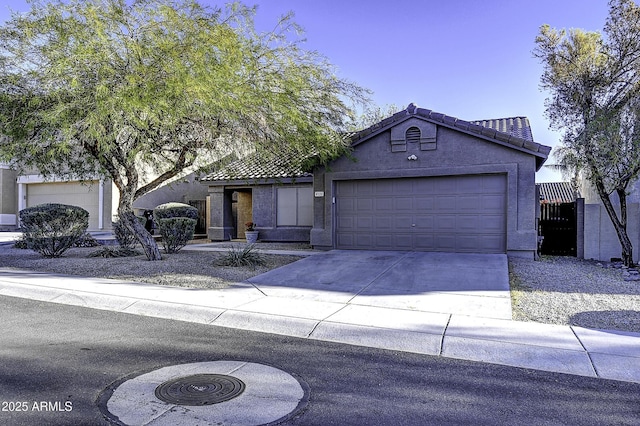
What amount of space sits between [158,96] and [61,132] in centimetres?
227

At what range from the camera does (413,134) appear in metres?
13.7

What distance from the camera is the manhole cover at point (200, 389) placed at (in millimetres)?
3758

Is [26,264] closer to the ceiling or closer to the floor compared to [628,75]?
closer to the floor

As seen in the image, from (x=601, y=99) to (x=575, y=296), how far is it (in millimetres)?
7733

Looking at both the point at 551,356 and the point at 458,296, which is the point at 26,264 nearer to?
the point at 458,296

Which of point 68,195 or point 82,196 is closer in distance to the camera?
point 82,196

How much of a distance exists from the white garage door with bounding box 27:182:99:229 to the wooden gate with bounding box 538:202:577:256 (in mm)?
22117

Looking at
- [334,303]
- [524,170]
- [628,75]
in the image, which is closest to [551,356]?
[334,303]

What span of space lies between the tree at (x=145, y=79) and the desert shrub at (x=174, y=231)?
2.40m

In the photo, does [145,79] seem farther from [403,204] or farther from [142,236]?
[403,204]

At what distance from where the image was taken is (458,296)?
780 cm

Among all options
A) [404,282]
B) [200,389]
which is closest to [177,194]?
[404,282]

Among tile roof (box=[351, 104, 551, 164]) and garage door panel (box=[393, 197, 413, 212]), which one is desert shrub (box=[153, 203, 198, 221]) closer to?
tile roof (box=[351, 104, 551, 164])

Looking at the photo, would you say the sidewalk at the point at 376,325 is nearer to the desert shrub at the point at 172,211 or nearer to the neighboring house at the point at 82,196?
the desert shrub at the point at 172,211
